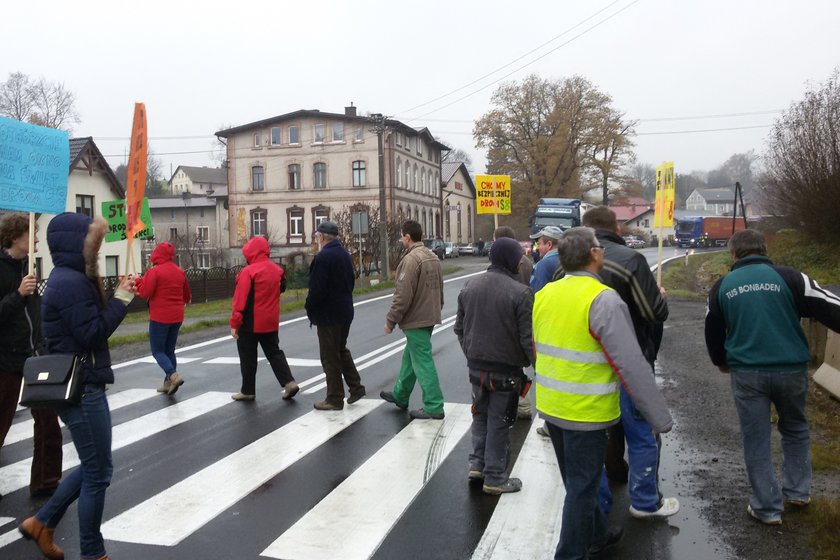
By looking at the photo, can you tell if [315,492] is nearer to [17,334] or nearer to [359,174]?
[17,334]

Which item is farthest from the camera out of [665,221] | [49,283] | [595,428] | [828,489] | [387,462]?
[665,221]

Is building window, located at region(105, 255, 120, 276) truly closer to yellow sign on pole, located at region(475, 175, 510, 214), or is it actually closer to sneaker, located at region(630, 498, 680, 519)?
yellow sign on pole, located at region(475, 175, 510, 214)

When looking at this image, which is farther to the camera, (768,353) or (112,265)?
(112,265)

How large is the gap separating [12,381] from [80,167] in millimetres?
35694

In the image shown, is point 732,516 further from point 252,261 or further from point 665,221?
point 252,261

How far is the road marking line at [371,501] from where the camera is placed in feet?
14.9

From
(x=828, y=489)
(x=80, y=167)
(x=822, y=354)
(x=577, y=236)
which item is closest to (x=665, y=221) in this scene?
(x=822, y=354)

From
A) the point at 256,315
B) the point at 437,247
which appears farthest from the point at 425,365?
the point at 437,247

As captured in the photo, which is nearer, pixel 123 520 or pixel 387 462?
pixel 123 520

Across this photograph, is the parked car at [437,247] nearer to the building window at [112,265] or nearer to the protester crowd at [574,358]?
the building window at [112,265]

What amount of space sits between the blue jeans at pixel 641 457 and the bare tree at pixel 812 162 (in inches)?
A: 645

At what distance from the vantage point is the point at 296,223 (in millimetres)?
58500

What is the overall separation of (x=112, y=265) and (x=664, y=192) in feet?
121

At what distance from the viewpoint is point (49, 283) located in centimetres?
421
